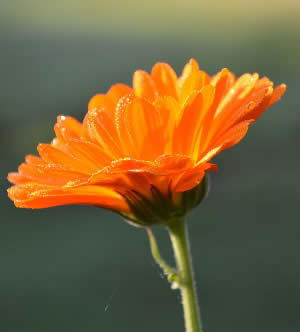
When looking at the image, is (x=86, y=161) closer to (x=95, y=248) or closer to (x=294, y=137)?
(x=95, y=248)

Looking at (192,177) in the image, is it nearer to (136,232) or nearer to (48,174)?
(48,174)

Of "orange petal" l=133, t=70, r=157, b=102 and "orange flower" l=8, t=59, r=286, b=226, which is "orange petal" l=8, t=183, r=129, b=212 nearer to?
"orange flower" l=8, t=59, r=286, b=226

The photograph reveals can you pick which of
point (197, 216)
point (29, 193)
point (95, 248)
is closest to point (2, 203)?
point (95, 248)

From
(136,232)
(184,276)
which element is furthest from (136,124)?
(136,232)

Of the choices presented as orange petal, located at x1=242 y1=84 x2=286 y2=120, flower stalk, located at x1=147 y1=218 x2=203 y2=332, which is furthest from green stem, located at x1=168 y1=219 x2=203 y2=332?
orange petal, located at x1=242 y1=84 x2=286 y2=120

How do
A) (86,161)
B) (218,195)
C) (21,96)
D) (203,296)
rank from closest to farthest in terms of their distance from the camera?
(86,161) → (203,296) → (218,195) → (21,96)

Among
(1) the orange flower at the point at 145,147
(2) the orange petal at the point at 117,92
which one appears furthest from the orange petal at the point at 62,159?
(2) the orange petal at the point at 117,92

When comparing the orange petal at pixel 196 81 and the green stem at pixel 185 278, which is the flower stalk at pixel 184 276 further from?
the orange petal at pixel 196 81
